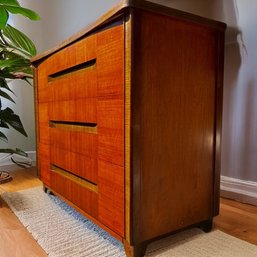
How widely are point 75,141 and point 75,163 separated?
0.27 feet

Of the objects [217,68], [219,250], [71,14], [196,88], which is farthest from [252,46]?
[71,14]

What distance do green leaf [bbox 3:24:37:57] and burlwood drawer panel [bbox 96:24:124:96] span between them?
1024mm

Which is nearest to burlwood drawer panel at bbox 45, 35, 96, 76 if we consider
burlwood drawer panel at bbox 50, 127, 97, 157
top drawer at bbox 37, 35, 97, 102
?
top drawer at bbox 37, 35, 97, 102

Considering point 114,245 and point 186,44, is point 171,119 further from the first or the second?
point 114,245

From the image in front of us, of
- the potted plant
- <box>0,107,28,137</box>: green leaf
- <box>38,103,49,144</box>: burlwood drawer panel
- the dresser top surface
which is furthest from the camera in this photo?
<box>0,107,28,137</box>: green leaf

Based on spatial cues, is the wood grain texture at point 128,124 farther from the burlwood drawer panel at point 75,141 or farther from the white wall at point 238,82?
the white wall at point 238,82

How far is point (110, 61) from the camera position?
0.71 m

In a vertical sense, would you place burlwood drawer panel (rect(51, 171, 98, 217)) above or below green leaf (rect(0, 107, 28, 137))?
below

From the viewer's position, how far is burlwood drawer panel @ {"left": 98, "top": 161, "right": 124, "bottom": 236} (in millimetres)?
705

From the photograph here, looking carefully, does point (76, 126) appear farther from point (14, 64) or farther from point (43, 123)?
point (14, 64)

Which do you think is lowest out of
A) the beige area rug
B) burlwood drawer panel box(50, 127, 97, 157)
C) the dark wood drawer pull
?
the beige area rug

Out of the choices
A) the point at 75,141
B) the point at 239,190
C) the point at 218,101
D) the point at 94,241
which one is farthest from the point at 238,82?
the point at 94,241

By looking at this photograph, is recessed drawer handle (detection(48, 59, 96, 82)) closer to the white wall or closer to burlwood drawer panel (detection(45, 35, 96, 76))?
burlwood drawer panel (detection(45, 35, 96, 76))

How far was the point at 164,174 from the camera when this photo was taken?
750 millimetres
